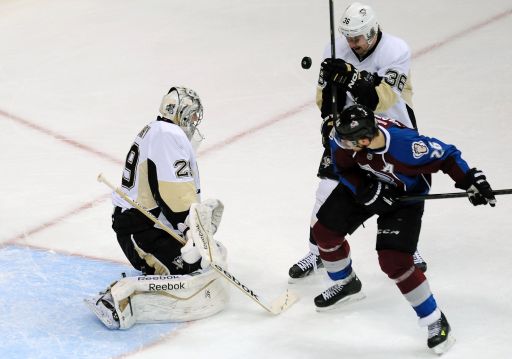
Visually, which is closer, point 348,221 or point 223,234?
point 348,221

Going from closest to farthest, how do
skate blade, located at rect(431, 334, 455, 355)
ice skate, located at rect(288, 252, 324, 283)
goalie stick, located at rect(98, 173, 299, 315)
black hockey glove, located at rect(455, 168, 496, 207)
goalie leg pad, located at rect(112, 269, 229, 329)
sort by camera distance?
black hockey glove, located at rect(455, 168, 496, 207), skate blade, located at rect(431, 334, 455, 355), goalie stick, located at rect(98, 173, 299, 315), goalie leg pad, located at rect(112, 269, 229, 329), ice skate, located at rect(288, 252, 324, 283)

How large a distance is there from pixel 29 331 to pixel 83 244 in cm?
78

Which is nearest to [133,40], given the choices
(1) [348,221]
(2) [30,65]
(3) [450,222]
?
(2) [30,65]

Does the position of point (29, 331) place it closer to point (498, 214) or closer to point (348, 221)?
point (348, 221)

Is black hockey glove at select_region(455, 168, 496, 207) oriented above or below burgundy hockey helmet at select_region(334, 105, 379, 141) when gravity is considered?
A: below

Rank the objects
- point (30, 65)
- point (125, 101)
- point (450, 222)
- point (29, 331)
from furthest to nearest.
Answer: point (30, 65)
point (125, 101)
point (450, 222)
point (29, 331)

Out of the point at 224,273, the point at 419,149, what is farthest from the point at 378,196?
the point at 224,273

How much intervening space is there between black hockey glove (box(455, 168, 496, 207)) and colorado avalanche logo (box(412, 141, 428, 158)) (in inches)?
6.5

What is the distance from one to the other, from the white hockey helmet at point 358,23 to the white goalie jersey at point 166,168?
740 mm

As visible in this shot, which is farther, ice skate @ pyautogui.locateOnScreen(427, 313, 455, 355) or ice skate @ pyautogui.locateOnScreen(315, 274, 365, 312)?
ice skate @ pyautogui.locateOnScreen(315, 274, 365, 312)

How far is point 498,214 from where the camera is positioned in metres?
5.27

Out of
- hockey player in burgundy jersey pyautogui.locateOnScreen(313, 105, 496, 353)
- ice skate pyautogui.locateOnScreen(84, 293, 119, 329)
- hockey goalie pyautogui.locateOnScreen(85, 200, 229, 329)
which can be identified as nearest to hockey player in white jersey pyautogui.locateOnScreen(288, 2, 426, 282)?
hockey player in burgundy jersey pyautogui.locateOnScreen(313, 105, 496, 353)

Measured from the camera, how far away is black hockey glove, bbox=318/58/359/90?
4438 millimetres

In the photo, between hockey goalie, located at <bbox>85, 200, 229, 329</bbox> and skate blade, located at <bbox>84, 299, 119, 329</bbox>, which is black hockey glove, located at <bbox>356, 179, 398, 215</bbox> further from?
skate blade, located at <bbox>84, 299, 119, 329</bbox>
